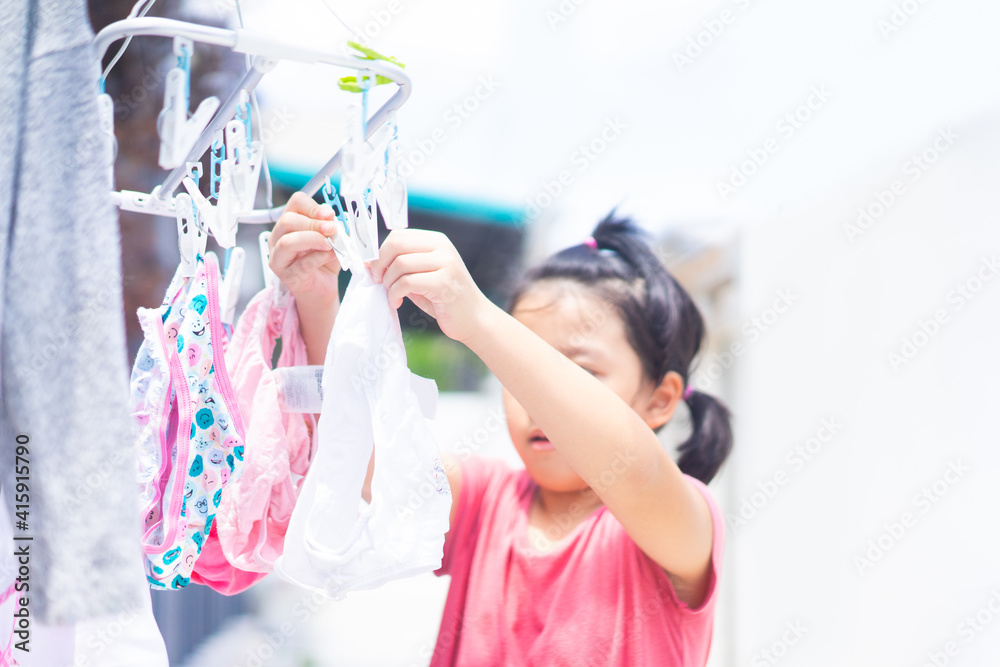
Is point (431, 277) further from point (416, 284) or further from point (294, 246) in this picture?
point (294, 246)

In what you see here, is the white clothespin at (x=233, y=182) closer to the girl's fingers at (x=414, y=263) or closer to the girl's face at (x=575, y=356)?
the girl's fingers at (x=414, y=263)

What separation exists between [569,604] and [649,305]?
50 centimetres

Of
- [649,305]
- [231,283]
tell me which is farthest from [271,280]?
[649,305]

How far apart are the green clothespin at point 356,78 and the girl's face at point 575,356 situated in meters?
0.51

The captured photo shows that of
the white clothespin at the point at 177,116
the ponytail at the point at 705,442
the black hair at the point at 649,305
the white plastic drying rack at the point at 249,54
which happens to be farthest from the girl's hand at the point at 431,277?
the ponytail at the point at 705,442

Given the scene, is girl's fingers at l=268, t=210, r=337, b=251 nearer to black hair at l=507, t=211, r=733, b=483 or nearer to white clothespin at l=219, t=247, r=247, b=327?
white clothespin at l=219, t=247, r=247, b=327

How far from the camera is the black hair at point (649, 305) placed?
1188mm

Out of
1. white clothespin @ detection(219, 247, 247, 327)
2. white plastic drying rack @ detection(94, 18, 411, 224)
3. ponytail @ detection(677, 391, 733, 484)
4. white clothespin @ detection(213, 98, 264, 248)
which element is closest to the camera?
white plastic drying rack @ detection(94, 18, 411, 224)

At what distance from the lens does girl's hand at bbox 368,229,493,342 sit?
70 centimetres

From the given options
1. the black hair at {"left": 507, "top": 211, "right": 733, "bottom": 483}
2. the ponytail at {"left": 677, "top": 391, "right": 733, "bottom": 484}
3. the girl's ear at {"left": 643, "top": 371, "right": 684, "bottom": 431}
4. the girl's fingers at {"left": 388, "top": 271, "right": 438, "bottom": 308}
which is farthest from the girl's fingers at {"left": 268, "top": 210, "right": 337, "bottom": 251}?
the ponytail at {"left": 677, "top": 391, "right": 733, "bottom": 484}

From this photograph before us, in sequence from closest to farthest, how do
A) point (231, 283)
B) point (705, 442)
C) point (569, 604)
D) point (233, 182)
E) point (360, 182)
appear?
point (360, 182) → point (233, 182) → point (231, 283) → point (569, 604) → point (705, 442)

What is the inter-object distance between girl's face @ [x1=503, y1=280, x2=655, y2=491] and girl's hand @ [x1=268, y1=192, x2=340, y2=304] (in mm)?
357

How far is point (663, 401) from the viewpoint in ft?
4.04

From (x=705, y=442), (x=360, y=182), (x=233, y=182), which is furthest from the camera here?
(x=705, y=442)
